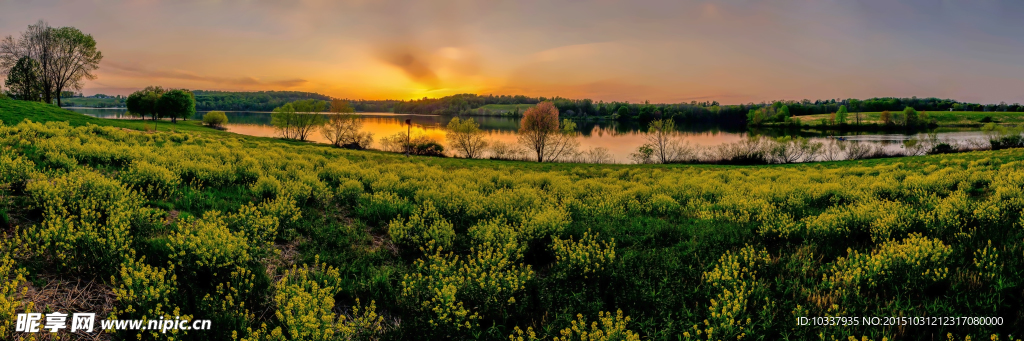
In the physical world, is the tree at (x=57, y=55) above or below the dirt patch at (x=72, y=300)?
above

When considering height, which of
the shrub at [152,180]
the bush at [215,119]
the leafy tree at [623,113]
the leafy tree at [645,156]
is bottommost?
the leafy tree at [645,156]

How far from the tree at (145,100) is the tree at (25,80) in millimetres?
28150

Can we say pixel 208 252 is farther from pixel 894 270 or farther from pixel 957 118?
pixel 957 118

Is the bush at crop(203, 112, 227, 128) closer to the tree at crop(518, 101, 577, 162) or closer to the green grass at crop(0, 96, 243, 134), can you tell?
the green grass at crop(0, 96, 243, 134)

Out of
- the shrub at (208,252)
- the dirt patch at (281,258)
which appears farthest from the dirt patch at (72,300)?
the dirt patch at (281,258)

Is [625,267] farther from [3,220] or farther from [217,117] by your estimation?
[217,117]

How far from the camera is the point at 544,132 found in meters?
62.2

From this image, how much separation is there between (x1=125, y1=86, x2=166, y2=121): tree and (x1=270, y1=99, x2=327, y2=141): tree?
1372 inches

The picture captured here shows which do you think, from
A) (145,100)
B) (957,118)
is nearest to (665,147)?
(145,100)

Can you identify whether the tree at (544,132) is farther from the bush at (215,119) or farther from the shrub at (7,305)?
the bush at (215,119)

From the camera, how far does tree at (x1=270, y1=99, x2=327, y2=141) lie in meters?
88.3

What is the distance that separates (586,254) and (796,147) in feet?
226

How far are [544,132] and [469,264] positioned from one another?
185 feet

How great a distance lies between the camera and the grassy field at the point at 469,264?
4609mm
